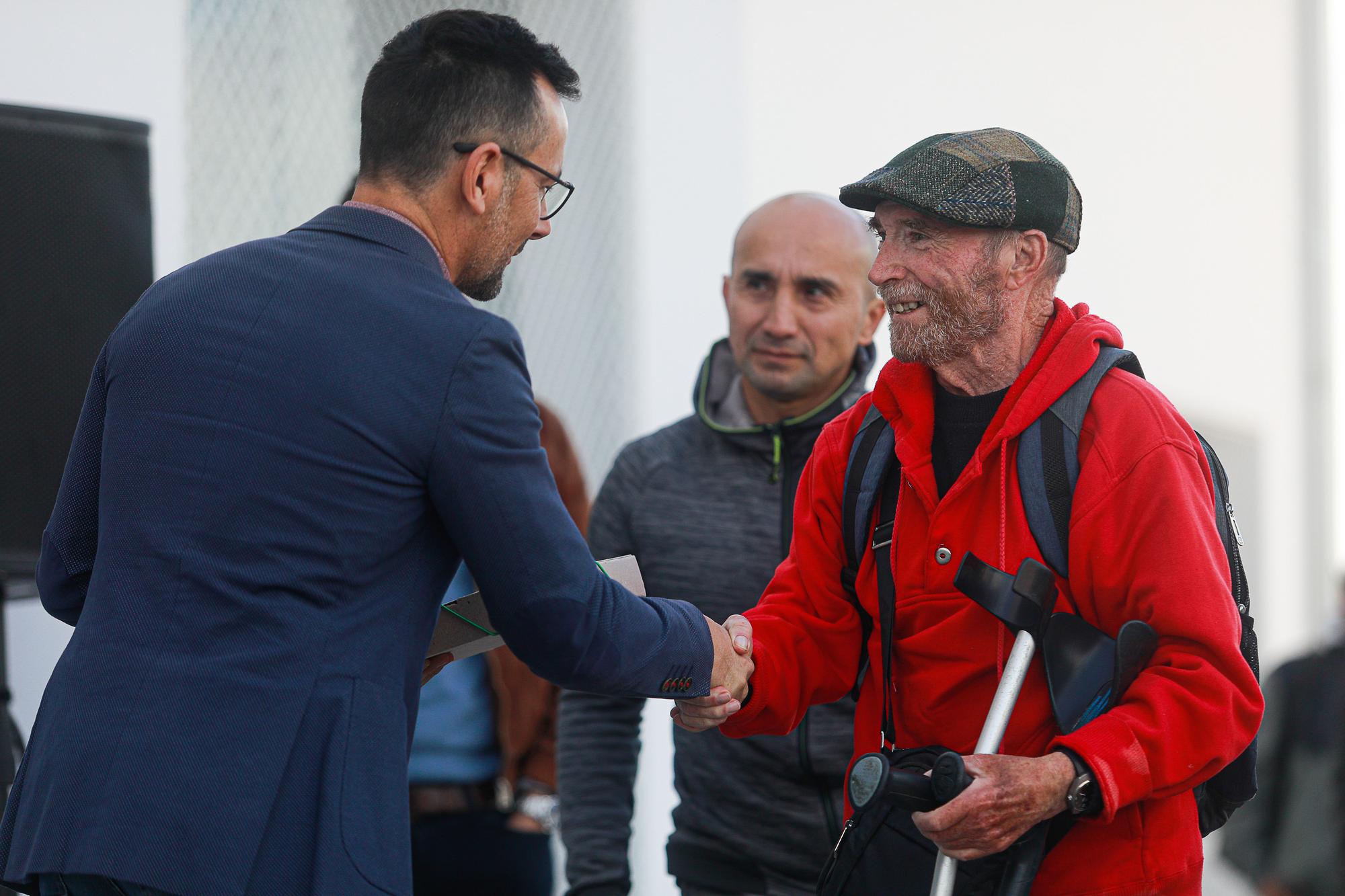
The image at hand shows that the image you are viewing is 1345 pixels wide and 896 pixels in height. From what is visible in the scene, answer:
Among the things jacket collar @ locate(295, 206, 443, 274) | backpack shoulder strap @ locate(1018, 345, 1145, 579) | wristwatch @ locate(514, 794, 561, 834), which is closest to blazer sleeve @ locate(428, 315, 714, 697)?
jacket collar @ locate(295, 206, 443, 274)

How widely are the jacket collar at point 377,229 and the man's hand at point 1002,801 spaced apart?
1.01 m

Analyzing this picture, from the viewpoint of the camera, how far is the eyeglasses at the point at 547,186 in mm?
2107

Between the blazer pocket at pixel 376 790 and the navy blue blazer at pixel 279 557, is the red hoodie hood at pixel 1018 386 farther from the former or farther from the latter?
the blazer pocket at pixel 376 790

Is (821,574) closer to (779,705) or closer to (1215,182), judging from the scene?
(779,705)

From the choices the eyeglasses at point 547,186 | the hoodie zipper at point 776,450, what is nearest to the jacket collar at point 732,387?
the hoodie zipper at point 776,450

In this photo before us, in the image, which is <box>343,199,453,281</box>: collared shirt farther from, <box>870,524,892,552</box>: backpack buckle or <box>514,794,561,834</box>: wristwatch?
<box>514,794,561,834</box>: wristwatch

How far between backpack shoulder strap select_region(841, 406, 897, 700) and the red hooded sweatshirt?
24mm

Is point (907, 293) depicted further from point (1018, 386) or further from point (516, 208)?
point (516, 208)

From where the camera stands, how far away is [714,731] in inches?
116

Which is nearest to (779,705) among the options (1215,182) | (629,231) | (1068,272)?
(629,231)

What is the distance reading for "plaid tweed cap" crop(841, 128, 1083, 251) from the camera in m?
2.23

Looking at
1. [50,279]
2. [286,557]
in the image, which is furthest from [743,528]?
[50,279]

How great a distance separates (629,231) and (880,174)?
3.49m

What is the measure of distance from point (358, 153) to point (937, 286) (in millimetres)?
2688
